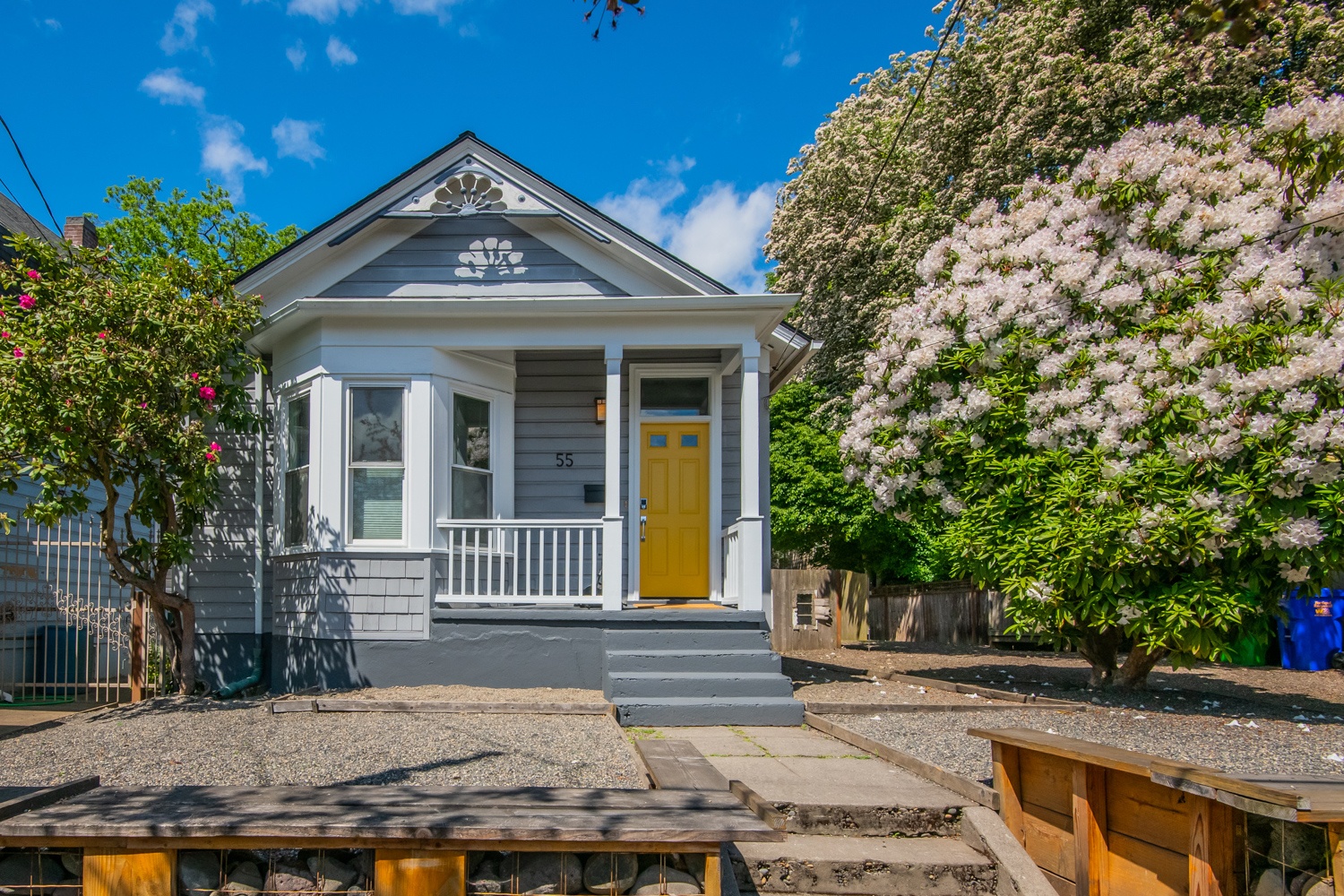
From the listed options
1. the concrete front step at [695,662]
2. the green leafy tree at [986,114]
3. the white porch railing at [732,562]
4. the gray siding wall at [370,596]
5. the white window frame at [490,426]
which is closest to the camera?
the concrete front step at [695,662]

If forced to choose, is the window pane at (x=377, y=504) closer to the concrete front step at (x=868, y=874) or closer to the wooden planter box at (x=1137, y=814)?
the concrete front step at (x=868, y=874)

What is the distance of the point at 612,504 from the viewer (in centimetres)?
837

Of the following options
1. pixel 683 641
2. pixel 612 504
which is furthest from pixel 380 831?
pixel 612 504

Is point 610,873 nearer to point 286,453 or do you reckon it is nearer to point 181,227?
point 286,453

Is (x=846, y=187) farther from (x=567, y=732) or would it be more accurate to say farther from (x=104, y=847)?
(x=104, y=847)

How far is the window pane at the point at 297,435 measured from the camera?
916 cm

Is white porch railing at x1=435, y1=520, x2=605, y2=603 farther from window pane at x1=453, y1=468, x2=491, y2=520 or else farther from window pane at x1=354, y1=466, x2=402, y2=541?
window pane at x1=354, y1=466, x2=402, y2=541

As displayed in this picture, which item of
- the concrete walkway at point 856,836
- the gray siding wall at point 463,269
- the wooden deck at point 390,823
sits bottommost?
the concrete walkway at point 856,836

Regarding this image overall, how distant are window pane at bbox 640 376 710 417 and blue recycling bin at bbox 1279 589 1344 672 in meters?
8.44

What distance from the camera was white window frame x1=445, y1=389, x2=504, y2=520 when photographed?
29.1ft

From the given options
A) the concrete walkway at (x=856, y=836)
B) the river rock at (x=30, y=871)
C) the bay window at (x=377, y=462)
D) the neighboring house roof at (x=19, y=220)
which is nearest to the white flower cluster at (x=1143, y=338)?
the concrete walkway at (x=856, y=836)

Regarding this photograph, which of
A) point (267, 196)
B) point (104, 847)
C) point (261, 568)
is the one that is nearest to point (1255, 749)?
point (104, 847)

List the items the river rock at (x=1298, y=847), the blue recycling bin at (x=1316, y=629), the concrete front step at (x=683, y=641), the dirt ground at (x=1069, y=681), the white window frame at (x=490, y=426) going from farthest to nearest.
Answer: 1. the blue recycling bin at (x=1316, y=629)
2. the white window frame at (x=490, y=426)
3. the dirt ground at (x=1069, y=681)
4. the concrete front step at (x=683, y=641)
5. the river rock at (x=1298, y=847)

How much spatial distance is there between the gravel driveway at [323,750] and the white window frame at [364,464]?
1.86m
